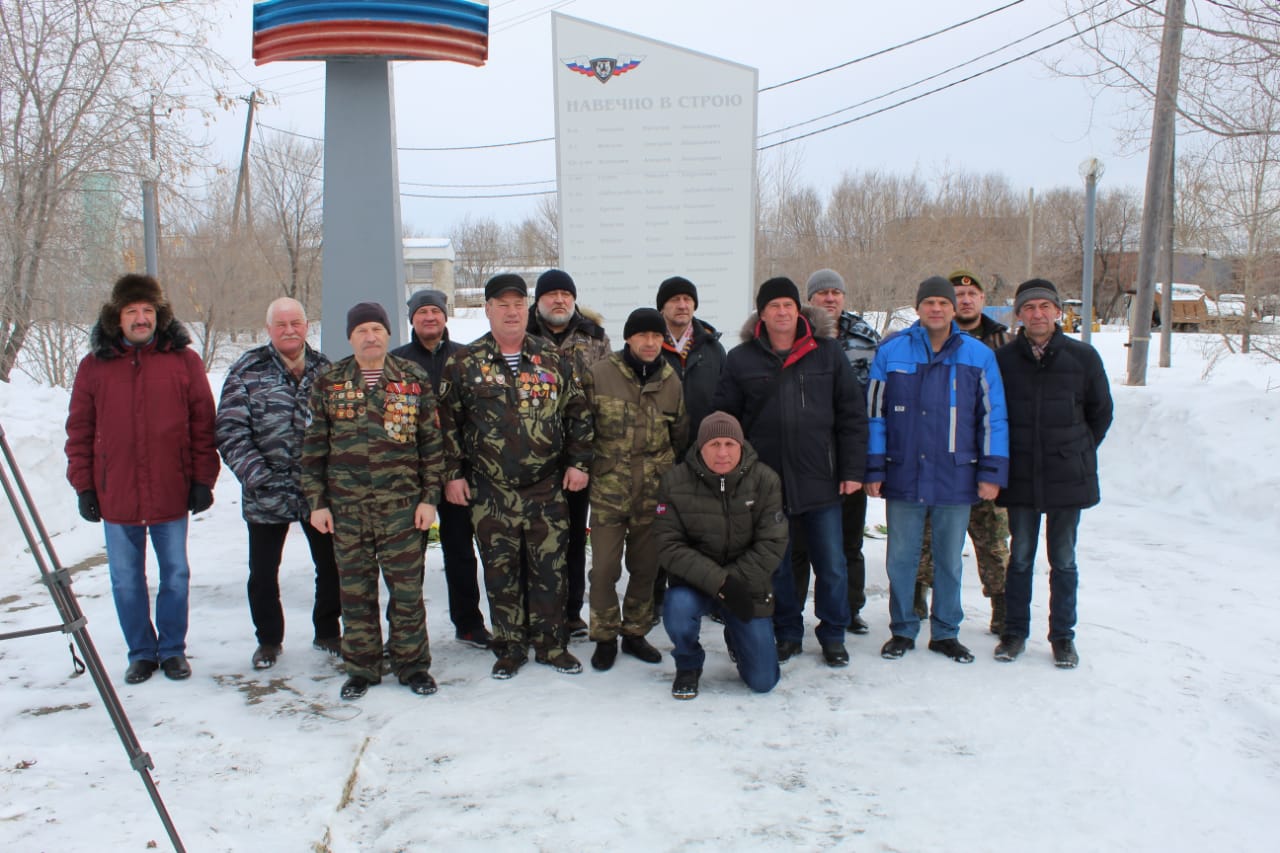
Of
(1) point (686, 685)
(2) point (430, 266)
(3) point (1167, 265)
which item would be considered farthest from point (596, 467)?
(2) point (430, 266)

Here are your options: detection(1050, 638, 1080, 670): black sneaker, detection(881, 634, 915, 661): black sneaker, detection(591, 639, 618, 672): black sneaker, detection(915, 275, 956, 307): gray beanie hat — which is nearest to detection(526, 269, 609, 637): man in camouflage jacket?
detection(591, 639, 618, 672): black sneaker

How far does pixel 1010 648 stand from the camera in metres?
4.22

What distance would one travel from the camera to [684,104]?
6270 millimetres

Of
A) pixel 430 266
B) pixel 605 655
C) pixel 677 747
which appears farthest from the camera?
pixel 430 266

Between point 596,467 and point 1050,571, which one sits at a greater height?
point 596,467

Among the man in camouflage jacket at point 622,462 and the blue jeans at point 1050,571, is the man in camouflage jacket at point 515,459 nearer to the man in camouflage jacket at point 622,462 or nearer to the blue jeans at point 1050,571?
the man in camouflage jacket at point 622,462

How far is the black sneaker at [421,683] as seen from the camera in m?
3.85

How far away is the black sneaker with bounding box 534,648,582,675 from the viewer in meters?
4.13

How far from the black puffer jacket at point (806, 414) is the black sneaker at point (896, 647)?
790 millimetres

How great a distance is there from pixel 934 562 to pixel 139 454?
3.79 metres

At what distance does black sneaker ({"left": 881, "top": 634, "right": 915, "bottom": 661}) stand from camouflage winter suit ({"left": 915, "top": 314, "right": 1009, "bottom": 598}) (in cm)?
47

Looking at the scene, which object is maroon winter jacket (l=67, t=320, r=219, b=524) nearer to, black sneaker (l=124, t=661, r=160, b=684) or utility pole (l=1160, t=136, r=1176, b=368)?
black sneaker (l=124, t=661, r=160, b=684)

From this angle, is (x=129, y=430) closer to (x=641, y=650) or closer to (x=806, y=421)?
(x=641, y=650)

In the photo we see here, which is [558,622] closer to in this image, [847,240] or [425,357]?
[425,357]
